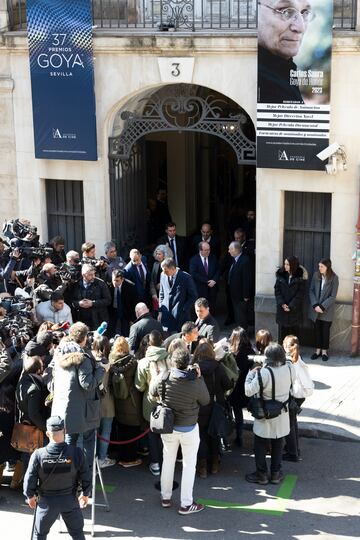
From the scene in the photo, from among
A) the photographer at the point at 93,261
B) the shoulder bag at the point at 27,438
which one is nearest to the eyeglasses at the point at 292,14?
the photographer at the point at 93,261

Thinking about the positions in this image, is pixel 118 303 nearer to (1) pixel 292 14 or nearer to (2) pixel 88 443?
(2) pixel 88 443

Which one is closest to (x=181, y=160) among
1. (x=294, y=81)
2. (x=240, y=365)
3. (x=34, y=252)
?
(x=294, y=81)

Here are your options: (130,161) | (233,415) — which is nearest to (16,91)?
(130,161)

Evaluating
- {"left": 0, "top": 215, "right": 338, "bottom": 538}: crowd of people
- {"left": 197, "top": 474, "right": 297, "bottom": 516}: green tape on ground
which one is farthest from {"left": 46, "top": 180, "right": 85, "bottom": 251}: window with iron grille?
{"left": 197, "top": 474, "right": 297, "bottom": 516}: green tape on ground

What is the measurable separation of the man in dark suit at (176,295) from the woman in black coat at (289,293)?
133cm

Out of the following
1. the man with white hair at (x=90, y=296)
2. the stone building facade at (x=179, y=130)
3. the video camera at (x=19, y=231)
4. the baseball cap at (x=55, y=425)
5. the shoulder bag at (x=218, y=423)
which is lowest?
the shoulder bag at (x=218, y=423)

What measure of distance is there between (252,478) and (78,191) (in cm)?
696

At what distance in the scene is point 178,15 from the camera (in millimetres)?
14047

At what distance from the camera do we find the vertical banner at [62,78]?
1441cm

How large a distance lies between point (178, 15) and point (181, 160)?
5093 mm

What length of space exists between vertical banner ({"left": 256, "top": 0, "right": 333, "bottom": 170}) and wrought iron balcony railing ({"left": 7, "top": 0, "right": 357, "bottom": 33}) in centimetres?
54

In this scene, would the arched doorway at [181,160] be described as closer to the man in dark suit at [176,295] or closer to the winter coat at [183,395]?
the man in dark suit at [176,295]

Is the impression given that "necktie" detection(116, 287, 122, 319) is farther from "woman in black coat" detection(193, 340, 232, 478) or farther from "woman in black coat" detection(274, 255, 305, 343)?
"woman in black coat" detection(193, 340, 232, 478)

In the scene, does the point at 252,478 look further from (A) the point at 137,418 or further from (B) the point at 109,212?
(B) the point at 109,212
